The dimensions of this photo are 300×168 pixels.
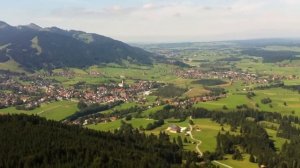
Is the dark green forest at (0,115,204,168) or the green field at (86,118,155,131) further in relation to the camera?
the green field at (86,118,155,131)

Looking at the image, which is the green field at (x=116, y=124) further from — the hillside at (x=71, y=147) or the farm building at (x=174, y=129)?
the hillside at (x=71, y=147)

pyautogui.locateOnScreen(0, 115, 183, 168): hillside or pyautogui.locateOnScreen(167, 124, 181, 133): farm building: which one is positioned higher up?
pyautogui.locateOnScreen(0, 115, 183, 168): hillside

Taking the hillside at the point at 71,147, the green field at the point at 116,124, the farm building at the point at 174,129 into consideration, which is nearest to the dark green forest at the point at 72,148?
the hillside at the point at 71,147

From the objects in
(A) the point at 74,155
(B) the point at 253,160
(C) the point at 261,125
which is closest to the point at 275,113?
(C) the point at 261,125

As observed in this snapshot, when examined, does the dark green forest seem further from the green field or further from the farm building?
the green field

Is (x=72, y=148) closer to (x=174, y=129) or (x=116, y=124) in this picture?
(x=174, y=129)

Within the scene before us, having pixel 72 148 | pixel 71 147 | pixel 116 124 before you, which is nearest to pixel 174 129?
pixel 116 124

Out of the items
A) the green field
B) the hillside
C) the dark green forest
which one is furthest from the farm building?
the hillside

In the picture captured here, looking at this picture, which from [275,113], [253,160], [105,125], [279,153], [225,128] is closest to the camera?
[253,160]

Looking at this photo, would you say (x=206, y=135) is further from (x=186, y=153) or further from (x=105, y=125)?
(x=105, y=125)
